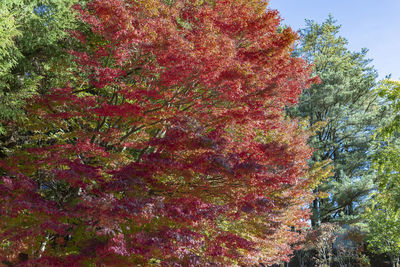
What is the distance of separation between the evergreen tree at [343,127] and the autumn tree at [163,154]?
453 inches

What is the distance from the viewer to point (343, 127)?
21.5 m

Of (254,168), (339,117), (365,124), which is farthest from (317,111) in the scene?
(254,168)

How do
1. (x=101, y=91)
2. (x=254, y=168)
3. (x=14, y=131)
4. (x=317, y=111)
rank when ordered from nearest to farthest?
(x=254, y=168), (x=14, y=131), (x=101, y=91), (x=317, y=111)

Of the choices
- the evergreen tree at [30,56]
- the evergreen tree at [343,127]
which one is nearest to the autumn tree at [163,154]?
the evergreen tree at [30,56]

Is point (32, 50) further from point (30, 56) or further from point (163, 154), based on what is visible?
point (163, 154)

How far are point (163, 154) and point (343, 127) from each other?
1884 centimetres

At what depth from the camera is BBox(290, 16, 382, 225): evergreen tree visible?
19.0m

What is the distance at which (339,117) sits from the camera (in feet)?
70.7

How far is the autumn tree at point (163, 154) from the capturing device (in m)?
5.43

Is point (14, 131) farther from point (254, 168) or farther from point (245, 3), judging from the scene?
point (245, 3)

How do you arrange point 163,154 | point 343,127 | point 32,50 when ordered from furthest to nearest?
point 343,127 → point 32,50 → point 163,154

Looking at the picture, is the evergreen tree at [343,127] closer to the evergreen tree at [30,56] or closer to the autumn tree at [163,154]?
the autumn tree at [163,154]

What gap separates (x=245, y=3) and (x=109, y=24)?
15.5ft

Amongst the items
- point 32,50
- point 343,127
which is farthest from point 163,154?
point 343,127
